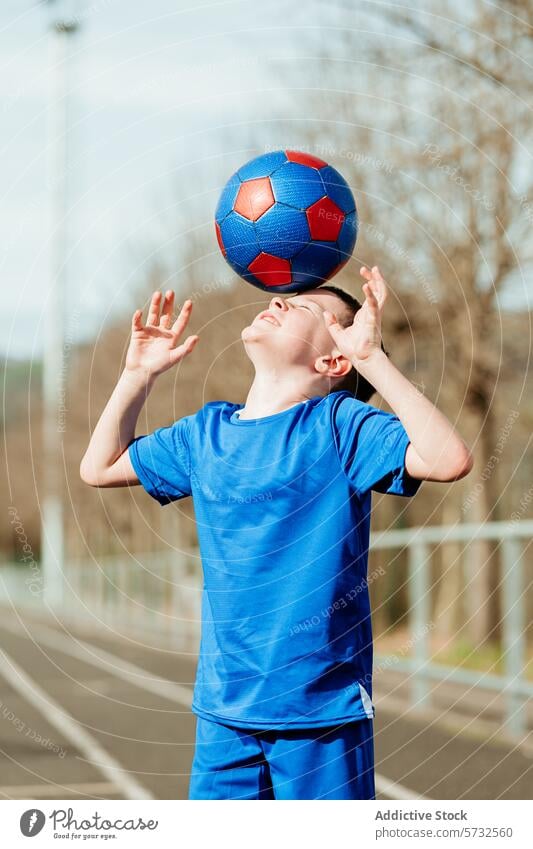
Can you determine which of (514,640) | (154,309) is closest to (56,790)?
(514,640)

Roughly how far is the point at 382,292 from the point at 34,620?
32.3 m

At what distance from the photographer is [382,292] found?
140 inches

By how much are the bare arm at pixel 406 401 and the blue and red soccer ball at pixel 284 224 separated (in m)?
0.46

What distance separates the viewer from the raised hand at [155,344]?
3955 mm

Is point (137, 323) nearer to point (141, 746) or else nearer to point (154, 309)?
point (154, 309)

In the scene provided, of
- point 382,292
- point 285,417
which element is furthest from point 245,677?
point 382,292

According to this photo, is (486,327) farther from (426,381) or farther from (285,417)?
(285,417)

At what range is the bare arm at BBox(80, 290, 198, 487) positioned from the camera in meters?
3.95

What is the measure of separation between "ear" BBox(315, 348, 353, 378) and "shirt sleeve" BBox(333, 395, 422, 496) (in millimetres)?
251

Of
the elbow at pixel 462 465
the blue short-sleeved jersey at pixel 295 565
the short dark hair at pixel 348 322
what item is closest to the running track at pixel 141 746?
the short dark hair at pixel 348 322

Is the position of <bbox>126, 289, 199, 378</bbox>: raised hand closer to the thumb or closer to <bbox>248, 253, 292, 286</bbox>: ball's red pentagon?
<bbox>248, 253, 292, 286</bbox>: ball's red pentagon

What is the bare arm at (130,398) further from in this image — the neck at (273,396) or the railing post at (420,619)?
the railing post at (420,619)

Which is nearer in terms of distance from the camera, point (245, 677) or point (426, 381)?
point (245, 677)

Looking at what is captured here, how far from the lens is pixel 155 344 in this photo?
402 centimetres
